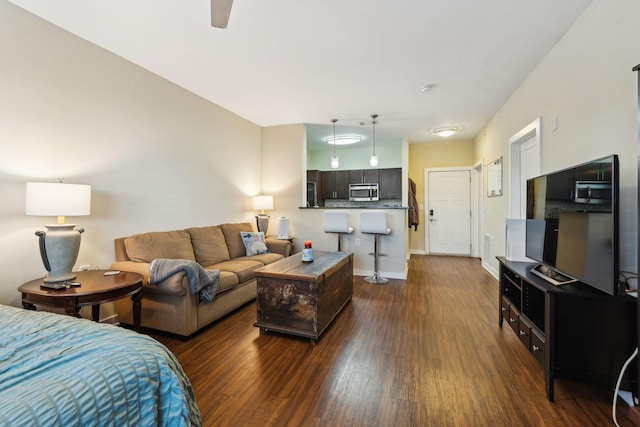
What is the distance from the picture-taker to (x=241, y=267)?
A: 322 centimetres

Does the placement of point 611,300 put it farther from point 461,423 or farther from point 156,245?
point 156,245

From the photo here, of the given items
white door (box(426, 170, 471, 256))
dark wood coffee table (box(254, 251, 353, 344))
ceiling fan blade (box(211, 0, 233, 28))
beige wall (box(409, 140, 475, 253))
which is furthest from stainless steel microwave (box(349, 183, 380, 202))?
ceiling fan blade (box(211, 0, 233, 28))

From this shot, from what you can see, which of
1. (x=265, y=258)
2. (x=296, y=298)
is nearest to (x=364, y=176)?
(x=265, y=258)

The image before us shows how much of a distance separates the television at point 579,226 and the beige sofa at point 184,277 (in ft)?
8.99

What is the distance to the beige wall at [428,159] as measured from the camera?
6.26m

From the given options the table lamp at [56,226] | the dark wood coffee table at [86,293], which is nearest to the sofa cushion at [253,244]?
the dark wood coffee table at [86,293]

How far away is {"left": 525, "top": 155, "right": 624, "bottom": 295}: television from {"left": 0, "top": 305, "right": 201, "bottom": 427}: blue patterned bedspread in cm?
218

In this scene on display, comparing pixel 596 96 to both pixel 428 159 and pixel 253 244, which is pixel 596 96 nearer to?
pixel 253 244

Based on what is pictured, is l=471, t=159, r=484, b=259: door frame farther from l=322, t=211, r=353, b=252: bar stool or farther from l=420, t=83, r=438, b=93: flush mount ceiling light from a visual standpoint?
l=322, t=211, r=353, b=252: bar stool

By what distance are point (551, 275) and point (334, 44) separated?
260cm

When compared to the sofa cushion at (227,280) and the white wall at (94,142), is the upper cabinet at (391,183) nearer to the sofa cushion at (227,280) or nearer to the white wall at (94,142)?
the white wall at (94,142)

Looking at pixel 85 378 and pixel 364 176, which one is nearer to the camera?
pixel 85 378

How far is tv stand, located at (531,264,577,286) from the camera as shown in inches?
72.8

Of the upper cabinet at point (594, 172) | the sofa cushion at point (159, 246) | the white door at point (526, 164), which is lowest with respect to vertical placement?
the sofa cushion at point (159, 246)
